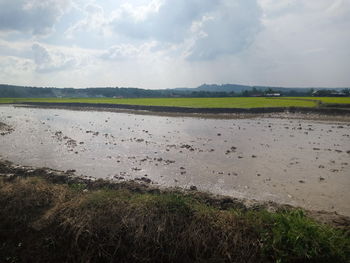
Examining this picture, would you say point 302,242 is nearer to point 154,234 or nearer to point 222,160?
point 154,234

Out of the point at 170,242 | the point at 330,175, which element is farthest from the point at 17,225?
the point at 330,175

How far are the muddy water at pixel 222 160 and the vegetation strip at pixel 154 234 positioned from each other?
3.02 m

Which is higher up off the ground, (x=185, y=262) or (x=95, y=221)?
(x=95, y=221)

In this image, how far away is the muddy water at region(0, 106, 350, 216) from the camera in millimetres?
8523

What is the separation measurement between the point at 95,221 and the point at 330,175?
940cm

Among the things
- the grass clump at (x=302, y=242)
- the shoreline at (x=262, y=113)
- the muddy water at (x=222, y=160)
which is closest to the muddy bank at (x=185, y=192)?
the muddy water at (x=222, y=160)

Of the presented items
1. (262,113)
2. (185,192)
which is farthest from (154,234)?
(262,113)

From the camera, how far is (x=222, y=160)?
40.3ft

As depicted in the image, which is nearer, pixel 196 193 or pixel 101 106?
pixel 196 193

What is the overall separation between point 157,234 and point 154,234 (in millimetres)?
66

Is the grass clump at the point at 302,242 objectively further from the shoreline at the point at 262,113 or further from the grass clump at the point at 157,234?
the shoreline at the point at 262,113

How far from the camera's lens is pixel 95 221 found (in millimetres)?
5328

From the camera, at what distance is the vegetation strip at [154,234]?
452cm

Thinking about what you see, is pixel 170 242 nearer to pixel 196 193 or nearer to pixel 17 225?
pixel 196 193
